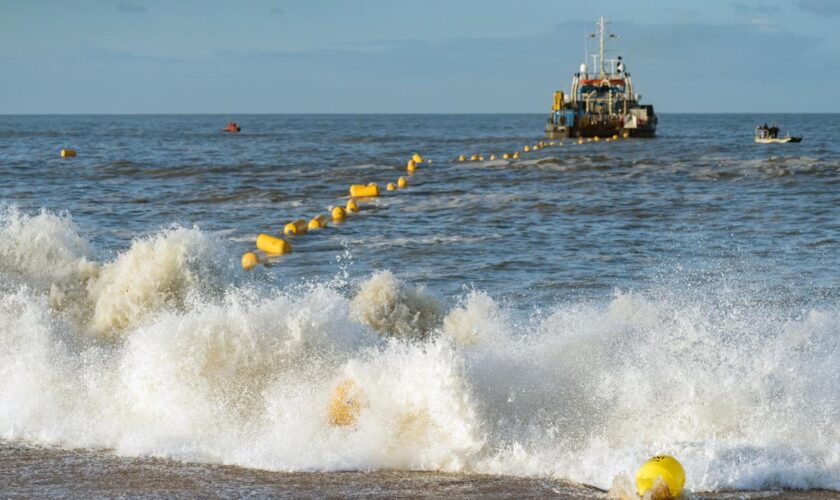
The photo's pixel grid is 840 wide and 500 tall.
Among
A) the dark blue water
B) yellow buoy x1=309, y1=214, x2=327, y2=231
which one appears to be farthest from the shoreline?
yellow buoy x1=309, y1=214, x2=327, y2=231

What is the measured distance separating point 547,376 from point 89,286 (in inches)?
201

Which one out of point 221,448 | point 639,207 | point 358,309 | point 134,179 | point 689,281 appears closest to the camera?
point 221,448

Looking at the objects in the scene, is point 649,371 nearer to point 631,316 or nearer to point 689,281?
point 631,316

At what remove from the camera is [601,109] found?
2095 inches

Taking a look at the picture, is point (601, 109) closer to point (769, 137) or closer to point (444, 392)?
point (769, 137)

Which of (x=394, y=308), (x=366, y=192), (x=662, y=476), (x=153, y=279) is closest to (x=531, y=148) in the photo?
(x=366, y=192)

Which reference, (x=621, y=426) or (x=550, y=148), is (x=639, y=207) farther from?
(x=550, y=148)

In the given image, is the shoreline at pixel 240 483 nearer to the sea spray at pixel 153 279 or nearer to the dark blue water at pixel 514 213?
the sea spray at pixel 153 279

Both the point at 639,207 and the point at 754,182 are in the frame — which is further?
the point at 754,182

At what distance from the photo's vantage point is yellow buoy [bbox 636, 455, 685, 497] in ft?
17.1

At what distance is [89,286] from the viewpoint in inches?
388

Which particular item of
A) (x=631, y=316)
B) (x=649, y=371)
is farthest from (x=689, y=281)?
(x=649, y=371)

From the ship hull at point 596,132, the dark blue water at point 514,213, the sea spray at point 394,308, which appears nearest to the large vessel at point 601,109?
the ship hull at point 596,132

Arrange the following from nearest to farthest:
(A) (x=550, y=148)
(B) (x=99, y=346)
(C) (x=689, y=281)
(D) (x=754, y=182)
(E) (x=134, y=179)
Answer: (B) (x=99, y=346) → (C) (x=689, y=281) → (D) (x=754, y=182) → (E) (x=134, y=179) → (A) (x=550, y=148)
